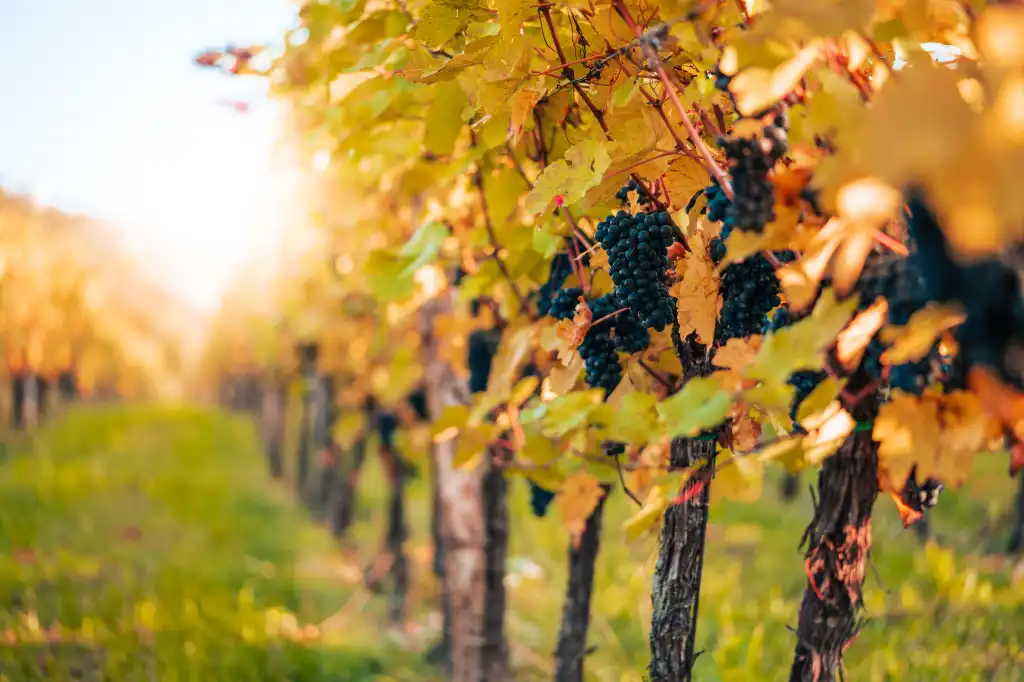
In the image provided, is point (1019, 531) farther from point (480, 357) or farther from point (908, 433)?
point (908, 433)

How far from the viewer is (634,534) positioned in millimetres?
1563

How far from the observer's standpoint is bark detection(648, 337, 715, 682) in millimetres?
1880

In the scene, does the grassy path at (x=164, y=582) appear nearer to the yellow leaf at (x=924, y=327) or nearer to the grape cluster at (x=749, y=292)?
the grape cluster at (x=749, y=292)

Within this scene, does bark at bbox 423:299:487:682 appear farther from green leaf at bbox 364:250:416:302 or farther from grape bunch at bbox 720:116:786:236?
grape bunch at bbox 720:116:786:236

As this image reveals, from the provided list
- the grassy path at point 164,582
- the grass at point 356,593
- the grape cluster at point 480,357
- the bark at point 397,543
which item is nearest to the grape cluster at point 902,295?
the grass at point 356,593

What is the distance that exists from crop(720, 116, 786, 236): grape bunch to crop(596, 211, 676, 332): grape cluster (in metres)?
0.30

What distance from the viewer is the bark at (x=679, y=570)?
1.88m

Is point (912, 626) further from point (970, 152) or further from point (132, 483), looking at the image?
point (132, 483)

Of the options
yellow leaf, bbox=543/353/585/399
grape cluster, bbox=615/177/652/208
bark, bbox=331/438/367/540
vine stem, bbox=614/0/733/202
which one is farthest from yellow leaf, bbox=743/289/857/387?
bark, bbox=331/438/367/540

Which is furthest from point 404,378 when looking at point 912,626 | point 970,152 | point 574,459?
point 970,152

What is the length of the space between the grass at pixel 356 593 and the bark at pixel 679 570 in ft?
0.26

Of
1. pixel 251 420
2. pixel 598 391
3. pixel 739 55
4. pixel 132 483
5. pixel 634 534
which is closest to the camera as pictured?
pixel 739 55

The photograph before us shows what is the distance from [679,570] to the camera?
1.88 metres

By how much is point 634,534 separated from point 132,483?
11497mm
